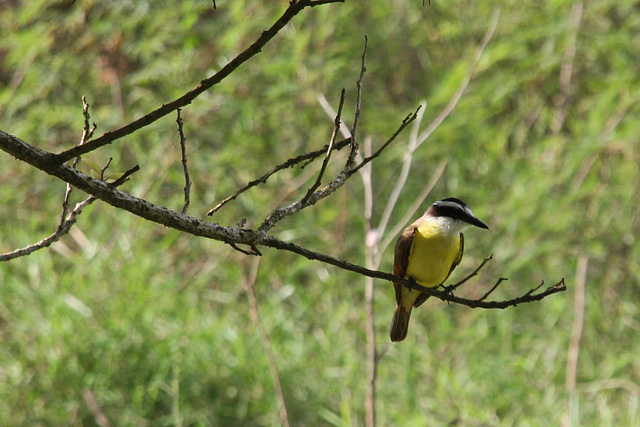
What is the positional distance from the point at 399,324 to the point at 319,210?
2.95 meters

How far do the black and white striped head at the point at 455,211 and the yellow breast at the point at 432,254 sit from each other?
0.24 feet

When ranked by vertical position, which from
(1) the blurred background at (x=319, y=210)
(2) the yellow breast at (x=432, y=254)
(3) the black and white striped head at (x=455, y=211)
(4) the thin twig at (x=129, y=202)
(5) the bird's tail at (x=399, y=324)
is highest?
(1) the blurred background at (x=319, y=210)

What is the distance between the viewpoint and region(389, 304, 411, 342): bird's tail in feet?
11.4

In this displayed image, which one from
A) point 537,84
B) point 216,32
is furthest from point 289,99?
point 537,84

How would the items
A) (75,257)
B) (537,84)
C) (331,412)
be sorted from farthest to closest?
1. (537,84)
2. (75,257)
3. (331,412)

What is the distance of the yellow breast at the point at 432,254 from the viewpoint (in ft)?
10.7

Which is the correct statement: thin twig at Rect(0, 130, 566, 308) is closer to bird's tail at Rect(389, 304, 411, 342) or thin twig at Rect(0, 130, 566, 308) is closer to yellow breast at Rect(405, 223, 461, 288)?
yellow breast at Rect(405, 223, 461, 288)

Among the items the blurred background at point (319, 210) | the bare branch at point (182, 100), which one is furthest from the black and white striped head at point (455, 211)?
the bare branch at point (182, 100)

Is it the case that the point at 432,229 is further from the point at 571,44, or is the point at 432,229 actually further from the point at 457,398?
the point at 571,44

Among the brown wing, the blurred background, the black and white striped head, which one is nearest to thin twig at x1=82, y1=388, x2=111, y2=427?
the blurred background

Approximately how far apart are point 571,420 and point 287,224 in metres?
2.70

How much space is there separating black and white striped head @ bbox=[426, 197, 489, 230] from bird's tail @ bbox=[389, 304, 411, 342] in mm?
465

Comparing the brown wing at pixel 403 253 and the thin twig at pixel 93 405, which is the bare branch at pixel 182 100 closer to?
the brown wing at pixel 403 253

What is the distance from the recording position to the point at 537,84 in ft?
23.8
